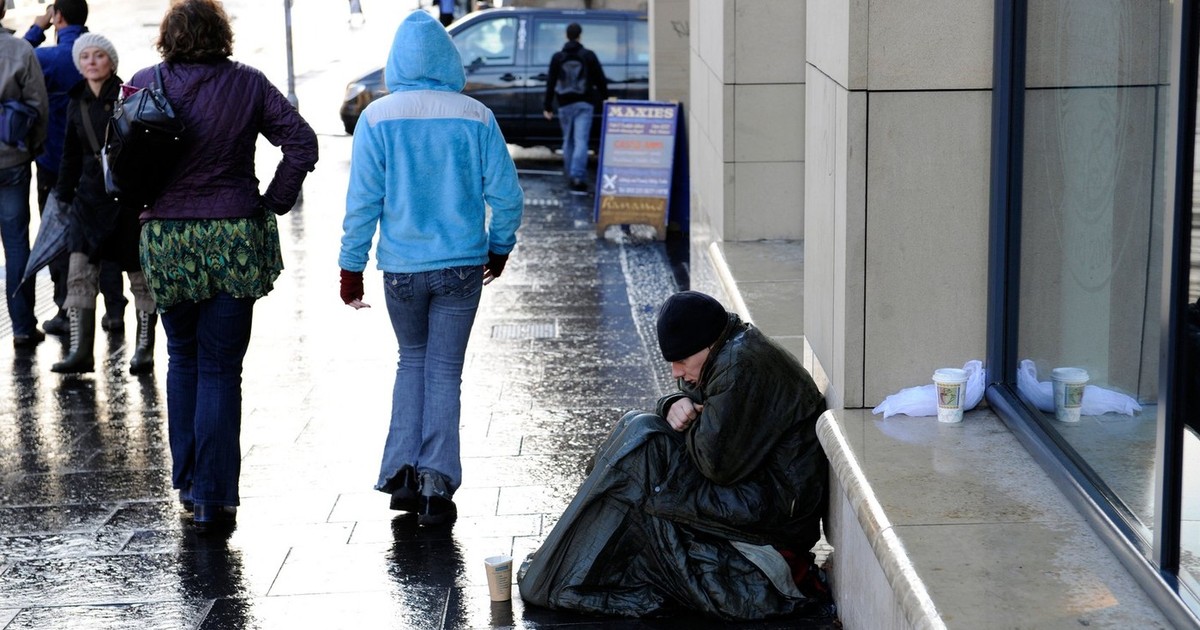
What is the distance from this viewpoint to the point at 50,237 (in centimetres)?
802

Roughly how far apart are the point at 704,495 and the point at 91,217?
4.33 metres

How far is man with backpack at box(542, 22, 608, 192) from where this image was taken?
14.1m

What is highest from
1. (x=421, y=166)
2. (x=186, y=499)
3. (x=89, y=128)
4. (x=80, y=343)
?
(x=89, y=128)

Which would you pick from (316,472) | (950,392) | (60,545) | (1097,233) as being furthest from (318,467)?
(1097,233)

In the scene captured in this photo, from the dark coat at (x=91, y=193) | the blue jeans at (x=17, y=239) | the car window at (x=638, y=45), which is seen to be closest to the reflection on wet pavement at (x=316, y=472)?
the blue jeans at (x=17, y=239)

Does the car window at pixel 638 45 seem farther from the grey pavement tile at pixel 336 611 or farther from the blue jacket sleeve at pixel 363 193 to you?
the grey pavement tile at pixel 336 611

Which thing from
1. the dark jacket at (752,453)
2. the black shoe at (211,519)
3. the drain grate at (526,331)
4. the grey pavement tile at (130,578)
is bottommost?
the grey pavement tile at (130,578)

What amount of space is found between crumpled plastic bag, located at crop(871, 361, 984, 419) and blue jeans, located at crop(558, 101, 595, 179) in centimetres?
1003

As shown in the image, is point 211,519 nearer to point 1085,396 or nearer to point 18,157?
point 1085,396

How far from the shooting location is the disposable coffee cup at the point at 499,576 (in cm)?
473

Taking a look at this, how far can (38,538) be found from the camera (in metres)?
5.61

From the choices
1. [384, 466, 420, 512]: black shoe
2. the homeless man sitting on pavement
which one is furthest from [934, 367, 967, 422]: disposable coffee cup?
[384, 466, 420, 512]: black shoe

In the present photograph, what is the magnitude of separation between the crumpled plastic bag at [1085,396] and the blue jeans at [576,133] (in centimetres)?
1018

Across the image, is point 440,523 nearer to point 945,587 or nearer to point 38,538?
point 38,538
